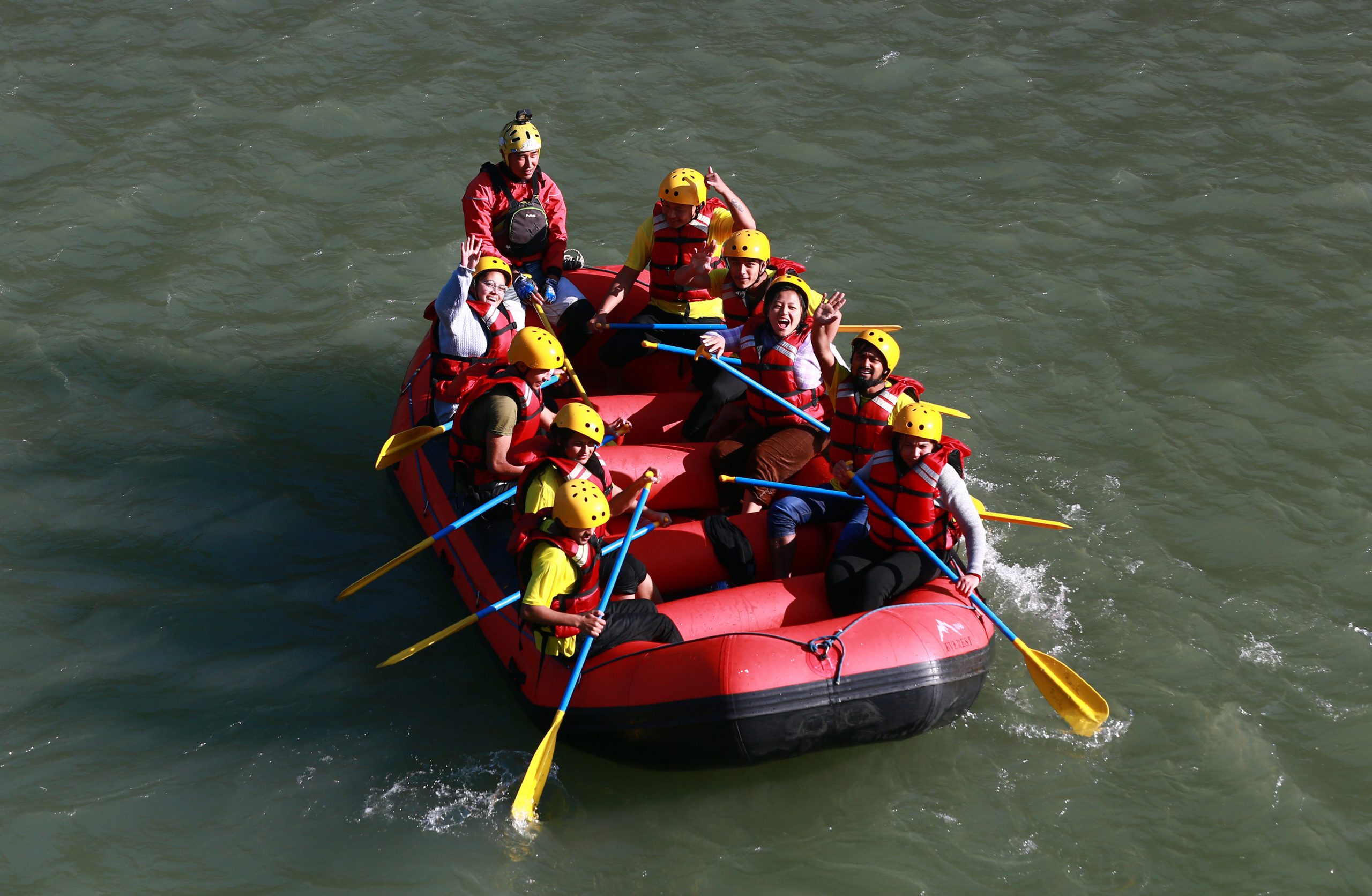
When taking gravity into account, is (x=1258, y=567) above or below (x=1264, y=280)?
below

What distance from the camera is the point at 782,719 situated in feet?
16.4

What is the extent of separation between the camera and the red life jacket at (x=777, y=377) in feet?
20.6

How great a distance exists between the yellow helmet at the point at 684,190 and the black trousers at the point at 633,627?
2.55 metres

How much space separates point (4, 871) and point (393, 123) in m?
7.39

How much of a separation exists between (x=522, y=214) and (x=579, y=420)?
96.5 inches

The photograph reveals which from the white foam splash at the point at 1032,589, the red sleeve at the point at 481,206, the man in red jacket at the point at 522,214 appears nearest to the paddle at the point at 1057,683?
the white foam splash at the point at 1032,589

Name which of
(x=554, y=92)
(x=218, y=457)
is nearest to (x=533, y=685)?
(x=218, y=457)

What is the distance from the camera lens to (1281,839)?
522 cm

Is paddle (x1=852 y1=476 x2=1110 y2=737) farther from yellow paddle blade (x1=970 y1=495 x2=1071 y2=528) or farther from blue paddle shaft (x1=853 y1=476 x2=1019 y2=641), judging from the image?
yellow paddle blade (x1=970 y1=495 x2=1071 y2=528)

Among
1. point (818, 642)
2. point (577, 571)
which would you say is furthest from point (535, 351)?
point (818, 642)

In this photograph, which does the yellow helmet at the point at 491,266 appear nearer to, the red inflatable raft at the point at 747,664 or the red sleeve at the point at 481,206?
the red sleeve at the point at 481,206

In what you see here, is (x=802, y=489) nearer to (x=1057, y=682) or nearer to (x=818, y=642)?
(x=818, y=642)

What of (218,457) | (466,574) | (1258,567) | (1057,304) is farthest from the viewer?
(1057,304)

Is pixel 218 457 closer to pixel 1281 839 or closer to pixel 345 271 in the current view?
pixel 345 271
